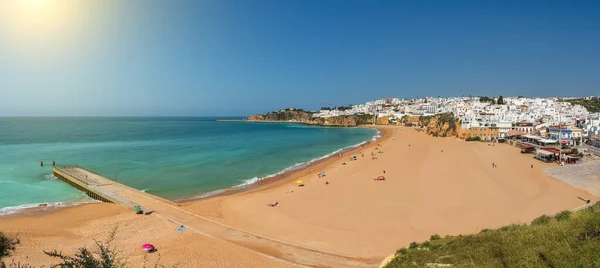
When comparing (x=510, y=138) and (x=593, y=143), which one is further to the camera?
(x=510, y=138)

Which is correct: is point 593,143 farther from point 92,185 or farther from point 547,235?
point 92,185

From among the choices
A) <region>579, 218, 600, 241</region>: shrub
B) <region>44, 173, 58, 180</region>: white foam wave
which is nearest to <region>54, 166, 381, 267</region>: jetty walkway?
<region>44, 173, 58, 180</region>: white foam wave

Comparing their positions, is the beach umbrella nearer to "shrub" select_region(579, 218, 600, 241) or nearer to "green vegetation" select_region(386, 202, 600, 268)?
"green vegetation" select_region(386, 202, 600, 268)

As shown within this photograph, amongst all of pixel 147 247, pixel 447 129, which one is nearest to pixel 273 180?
pixel 147 247

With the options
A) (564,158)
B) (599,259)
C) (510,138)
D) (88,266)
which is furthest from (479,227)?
(510,138)

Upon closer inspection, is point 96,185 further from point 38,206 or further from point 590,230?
point 590,230
